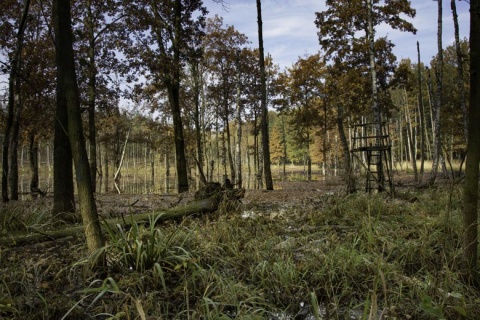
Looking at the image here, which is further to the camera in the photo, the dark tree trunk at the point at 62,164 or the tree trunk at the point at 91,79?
the tree trunk at the point at 91,79

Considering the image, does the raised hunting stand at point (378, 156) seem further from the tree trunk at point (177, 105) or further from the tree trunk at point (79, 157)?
the tree trunk at point (177, 105)

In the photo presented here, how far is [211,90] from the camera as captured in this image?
25125 millimetres

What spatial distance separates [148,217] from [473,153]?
4262 mm

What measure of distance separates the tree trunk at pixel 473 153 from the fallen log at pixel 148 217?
320 centimetres

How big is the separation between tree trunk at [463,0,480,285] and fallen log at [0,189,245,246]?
3203 millimetres

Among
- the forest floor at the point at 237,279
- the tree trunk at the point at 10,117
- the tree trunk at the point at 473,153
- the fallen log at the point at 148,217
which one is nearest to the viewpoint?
the forest floor at the point at 237,279

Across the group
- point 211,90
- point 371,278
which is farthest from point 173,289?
point 211,90

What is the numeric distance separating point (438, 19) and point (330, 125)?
14.4m

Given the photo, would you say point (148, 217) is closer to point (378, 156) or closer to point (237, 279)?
point (237, 279)

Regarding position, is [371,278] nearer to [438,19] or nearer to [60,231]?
[60,231]

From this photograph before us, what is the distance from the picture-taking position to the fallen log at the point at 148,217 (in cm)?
403

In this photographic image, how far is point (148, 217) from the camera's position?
474cm

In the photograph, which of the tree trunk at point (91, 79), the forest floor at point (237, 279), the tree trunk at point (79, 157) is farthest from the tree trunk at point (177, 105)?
the tree trunk at point (79, 157)

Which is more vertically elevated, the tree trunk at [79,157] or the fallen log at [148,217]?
the tree trunk at [79,157]
